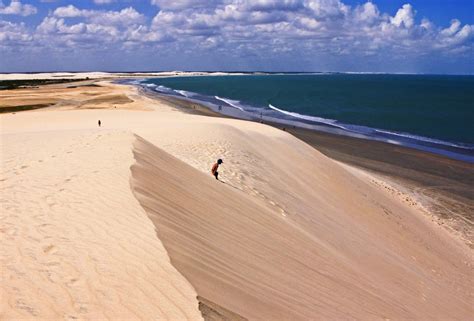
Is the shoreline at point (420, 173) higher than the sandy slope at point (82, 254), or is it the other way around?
the sandy slope at point (82, 254)

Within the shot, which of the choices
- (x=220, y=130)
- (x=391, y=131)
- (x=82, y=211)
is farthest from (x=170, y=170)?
(x=391, y=131)

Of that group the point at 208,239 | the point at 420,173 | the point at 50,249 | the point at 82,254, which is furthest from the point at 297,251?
the point at 420,173

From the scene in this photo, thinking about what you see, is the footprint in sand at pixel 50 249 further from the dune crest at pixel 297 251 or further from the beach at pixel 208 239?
the dune crest at pixel 297 251

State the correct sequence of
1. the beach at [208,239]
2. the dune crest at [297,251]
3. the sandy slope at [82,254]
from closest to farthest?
the sandy slope at [82,254], the beach at [208,239], the dune crest at [297,251]

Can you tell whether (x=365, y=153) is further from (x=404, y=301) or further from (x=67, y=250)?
(x=67, y=250)

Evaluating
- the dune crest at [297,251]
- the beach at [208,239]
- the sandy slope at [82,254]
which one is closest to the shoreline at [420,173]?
the beach at [208,239]

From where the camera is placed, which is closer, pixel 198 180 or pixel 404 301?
pixel 404 301

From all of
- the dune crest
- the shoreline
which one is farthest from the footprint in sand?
the shoreline
